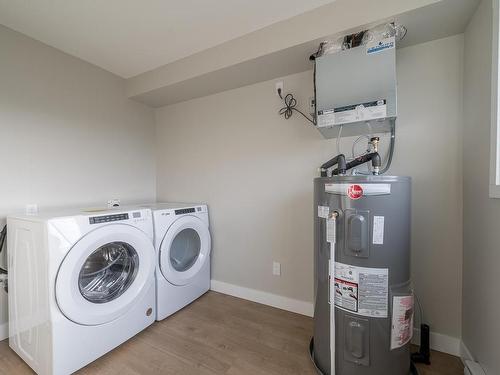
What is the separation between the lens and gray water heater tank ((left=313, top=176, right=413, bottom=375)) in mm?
1061

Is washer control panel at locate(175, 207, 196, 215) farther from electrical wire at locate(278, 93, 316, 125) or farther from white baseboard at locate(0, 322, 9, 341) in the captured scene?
white baseboard at locate(0, 322, 9, 341)

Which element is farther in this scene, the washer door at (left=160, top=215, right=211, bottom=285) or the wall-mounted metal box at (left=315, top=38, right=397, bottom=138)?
the washer door at (left=160, top=215, right=211, bottom=285)

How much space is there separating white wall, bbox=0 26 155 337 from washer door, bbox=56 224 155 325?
667 mm

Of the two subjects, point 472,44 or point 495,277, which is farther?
point 472,44

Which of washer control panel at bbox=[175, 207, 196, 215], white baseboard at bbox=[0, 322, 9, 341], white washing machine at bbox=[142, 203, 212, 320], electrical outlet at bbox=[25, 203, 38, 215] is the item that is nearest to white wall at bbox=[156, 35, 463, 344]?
white washing machine at bbox=[142, 203, 212, 320]

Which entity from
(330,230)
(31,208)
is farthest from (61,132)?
(330,230)

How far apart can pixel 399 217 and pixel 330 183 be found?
1.20 feet

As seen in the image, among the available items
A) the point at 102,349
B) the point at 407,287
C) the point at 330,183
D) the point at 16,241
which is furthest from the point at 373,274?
the point at 16,241

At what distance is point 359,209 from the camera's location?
107 cm

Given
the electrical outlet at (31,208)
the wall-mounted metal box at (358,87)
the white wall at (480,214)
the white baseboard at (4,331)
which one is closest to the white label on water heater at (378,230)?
the white wall at (480,214)

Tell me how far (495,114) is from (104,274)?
95.3 inches

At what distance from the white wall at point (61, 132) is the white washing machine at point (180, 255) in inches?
25.1

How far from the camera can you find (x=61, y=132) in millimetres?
1789

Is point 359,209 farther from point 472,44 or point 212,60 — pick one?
point 212,60
